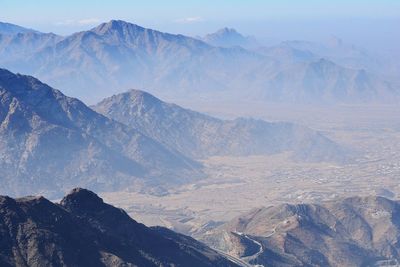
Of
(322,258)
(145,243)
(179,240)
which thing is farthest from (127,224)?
(322,258)

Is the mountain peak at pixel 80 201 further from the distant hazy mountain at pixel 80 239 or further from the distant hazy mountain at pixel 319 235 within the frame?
the distant hazy mountain at pixel 319 235

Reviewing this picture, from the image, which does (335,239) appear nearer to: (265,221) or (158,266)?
(265,221)

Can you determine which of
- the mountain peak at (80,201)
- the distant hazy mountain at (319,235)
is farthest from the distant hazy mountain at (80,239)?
the distant hazy mountain at (319,235)

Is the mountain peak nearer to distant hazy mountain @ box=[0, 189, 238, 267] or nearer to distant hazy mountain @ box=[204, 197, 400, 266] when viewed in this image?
distant hazy mountain @ box=[0, 189, 238, 267]

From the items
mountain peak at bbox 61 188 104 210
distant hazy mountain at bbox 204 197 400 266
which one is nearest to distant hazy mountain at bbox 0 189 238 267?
mountain peak at bbox 61 188 104 210

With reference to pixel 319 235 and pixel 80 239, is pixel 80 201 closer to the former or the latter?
pixel 80 239

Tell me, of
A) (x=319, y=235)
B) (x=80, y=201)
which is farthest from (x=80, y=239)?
(x=319, y=235)
